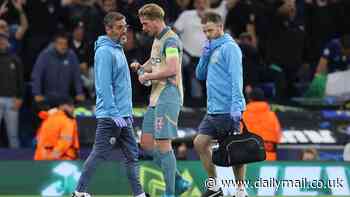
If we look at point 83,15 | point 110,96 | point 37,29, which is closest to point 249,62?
point 83,15

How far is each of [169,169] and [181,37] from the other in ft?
22.3

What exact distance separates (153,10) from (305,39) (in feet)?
26.8

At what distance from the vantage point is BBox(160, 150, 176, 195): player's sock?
13008 mm

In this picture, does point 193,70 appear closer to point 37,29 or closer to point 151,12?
point 37,29

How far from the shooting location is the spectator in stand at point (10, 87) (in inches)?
730

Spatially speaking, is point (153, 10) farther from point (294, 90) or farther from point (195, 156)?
point (294, 90)

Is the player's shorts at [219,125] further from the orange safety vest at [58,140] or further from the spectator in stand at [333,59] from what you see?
the spectator in stand at [333,59]

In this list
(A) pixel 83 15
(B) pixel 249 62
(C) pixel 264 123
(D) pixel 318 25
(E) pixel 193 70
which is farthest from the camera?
(D) pixel 318 25

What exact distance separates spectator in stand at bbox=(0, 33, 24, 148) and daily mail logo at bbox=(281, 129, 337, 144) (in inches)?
167

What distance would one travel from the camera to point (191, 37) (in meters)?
19.5

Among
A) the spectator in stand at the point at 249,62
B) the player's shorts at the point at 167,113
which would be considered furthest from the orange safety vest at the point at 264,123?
the player's shorts at the point at 167,113

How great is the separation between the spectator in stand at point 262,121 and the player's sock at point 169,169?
427 cm

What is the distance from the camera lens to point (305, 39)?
20.8 m

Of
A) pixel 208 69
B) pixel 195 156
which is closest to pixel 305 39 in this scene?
pixel 195 156
